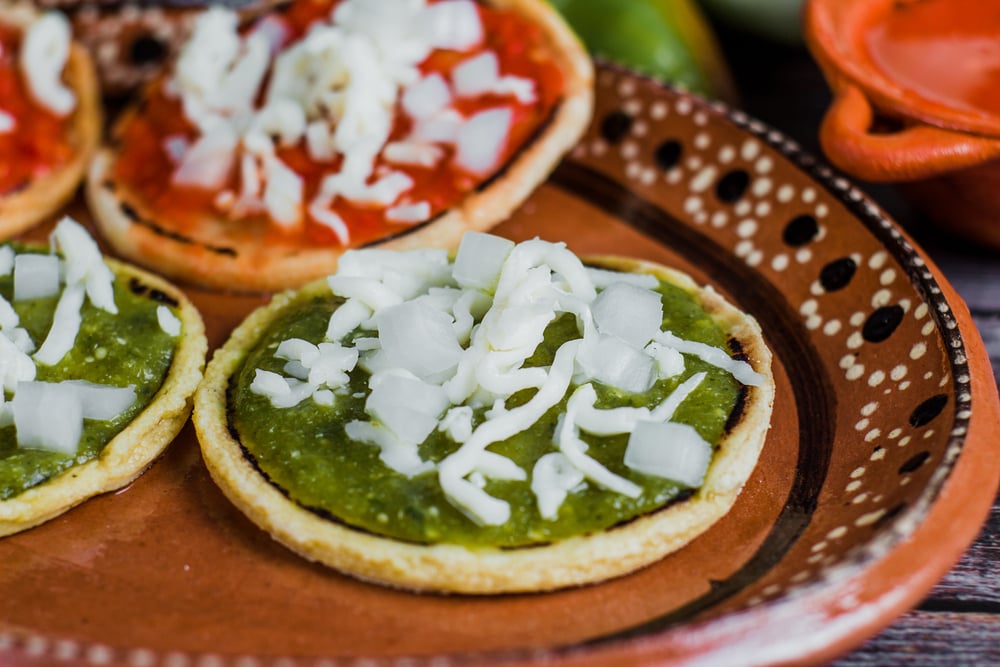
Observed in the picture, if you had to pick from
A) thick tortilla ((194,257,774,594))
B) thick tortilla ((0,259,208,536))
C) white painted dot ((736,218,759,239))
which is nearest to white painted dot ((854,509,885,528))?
thick tortilla ((194,257,774,594))

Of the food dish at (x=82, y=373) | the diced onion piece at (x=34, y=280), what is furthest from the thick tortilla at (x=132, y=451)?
the diced onion piece at (x=34, y=280)

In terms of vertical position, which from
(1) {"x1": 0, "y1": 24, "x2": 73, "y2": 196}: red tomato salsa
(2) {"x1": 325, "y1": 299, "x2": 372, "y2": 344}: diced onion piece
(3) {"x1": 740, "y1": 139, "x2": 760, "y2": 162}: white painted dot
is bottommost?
(1) {"x1": 0, "y1": 24, "x2": 73, "y2": 196}: red tomato salsa

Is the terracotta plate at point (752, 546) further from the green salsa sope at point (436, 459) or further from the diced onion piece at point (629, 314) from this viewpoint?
the diced onion piece at point (629, 314)

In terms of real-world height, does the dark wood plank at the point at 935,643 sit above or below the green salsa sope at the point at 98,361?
above

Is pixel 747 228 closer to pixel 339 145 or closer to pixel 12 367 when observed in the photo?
pixel 339 145

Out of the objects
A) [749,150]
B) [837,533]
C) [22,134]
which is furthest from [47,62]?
[837,533]

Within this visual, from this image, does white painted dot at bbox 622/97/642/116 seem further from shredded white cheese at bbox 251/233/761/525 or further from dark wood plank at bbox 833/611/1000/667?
dark wood plank at bbox 833/611/1000/667
